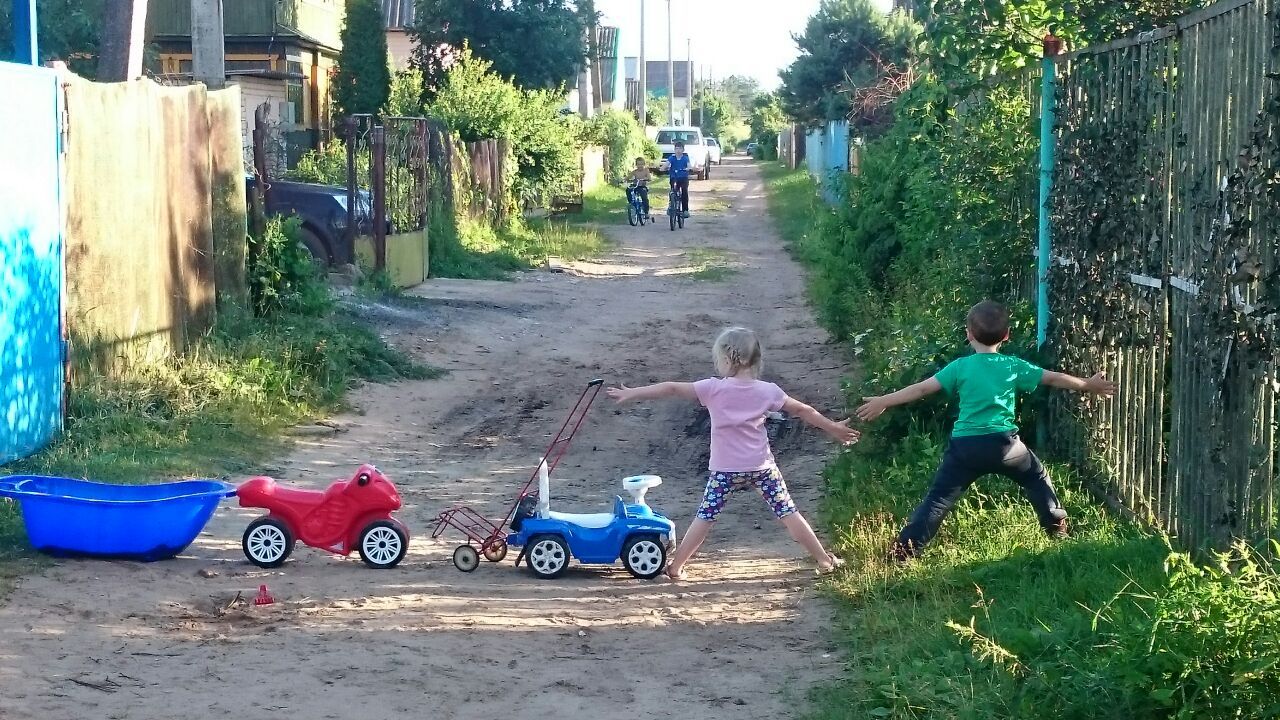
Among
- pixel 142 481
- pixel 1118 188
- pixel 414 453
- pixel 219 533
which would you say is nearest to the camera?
pixel 1118 188

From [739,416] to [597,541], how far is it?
837mm

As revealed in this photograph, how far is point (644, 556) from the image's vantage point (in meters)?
6.54

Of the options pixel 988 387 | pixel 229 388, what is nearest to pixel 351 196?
pixel 229 388

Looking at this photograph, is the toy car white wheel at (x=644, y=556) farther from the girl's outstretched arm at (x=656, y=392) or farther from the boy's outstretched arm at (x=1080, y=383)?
the boy's outstretched arm at (x=1080, y=383)

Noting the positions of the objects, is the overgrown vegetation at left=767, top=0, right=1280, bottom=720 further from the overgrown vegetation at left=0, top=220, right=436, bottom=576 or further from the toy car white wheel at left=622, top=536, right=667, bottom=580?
the overgrown vegetation at left=0, top=220, right=436, bottom=576

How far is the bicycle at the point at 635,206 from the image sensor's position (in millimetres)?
31047

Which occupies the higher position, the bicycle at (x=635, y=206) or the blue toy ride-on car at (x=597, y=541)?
the bicycle at (x=635, y=206)

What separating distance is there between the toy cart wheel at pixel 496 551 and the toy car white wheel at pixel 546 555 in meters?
0.18

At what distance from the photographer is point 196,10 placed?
1764cm

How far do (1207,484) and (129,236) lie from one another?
22.4 ft

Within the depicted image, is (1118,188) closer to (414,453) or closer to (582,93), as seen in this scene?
(414,453)

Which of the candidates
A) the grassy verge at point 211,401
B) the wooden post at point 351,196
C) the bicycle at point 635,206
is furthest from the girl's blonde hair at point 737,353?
the bicycle at point 635,206

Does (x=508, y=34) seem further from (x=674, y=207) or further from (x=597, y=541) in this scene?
(x=597, y=541)

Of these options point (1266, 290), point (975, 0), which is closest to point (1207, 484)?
point (1266, 290)
